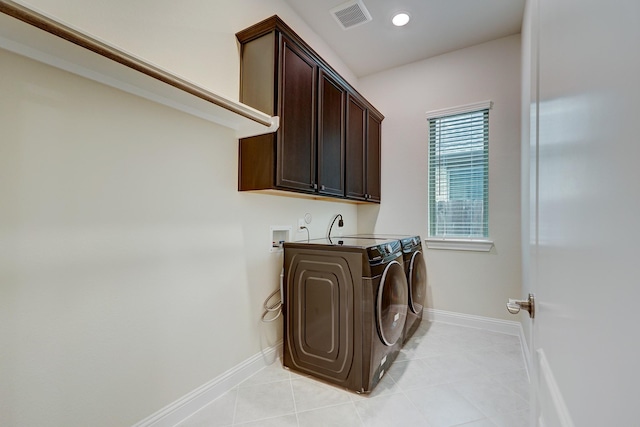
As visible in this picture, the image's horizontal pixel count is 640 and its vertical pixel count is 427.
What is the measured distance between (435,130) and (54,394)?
11.3 feet

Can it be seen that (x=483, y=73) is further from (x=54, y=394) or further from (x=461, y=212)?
(x=54, y=394)

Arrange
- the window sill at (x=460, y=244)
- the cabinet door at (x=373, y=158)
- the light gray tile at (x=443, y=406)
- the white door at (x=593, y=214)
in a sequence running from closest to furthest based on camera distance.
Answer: the white door at (x=593, y=214) → the light gray tile at (x=443, y=406) → the window sill at (x=460, y=244) → the cabinet door at (x=373, y=158)

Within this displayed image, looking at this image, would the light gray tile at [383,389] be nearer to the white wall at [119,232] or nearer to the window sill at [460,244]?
the white wall at [119,232]

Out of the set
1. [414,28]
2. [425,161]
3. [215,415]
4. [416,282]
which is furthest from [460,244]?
[215,415]

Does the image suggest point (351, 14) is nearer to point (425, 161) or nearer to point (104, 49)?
point (425, 161)

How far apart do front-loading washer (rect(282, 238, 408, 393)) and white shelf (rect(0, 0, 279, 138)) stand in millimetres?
924

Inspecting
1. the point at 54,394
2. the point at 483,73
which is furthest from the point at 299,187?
the point at 483,73

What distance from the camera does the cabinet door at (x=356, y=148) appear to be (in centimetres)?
262

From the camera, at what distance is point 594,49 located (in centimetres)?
36

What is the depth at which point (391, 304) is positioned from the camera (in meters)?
1.93

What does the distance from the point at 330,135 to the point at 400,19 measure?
1272 millimetres

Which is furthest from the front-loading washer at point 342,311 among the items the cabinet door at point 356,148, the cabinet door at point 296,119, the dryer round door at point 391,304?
the cabinet door at point 356,148

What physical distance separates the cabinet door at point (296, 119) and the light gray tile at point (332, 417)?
1348mm

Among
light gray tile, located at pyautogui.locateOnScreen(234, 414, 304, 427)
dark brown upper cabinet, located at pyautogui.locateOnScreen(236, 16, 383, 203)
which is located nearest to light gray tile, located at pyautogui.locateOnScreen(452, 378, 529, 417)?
light gray tile, located at pyautogui.locateOnScreen(234, 414, 304, 427)
